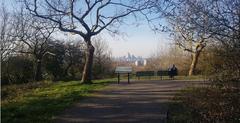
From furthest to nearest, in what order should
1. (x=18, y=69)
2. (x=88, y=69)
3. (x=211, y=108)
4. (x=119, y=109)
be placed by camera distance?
(x=18, y=69)
(x=88, y=69)
(x=119, y=109)
(x=211, y=108)

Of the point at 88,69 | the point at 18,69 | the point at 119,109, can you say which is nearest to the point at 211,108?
the point at 119,109

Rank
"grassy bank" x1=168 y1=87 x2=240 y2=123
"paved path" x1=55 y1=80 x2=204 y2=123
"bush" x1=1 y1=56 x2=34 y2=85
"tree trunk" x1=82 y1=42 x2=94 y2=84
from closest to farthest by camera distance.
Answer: "grassy bank" x1=168 y1=87 x2=240 y2=123 < "paved path" x1=55 y1=80 x2=204 y2=123 < "tree trunk" x1=82 y1=42 x2=94 y2=84 < "bush" x1=1 y1=56 x2=34 y2=85

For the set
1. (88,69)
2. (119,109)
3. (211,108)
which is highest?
(88,69)

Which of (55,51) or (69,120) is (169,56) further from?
(69,120)

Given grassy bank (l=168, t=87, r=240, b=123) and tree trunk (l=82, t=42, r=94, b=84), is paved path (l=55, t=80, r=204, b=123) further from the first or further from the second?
tree trunk (l=82, t=42, r=94, b=84)

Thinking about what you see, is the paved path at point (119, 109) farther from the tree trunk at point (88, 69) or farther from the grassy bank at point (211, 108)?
the tree trunk at point (88, 69)

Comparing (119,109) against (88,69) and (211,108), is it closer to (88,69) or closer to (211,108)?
(211,108)

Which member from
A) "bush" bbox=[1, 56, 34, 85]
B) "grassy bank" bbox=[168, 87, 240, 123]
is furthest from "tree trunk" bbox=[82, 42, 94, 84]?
"bush" bbox=[1, 56, 34, 85]

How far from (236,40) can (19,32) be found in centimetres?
3078

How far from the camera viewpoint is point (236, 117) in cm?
1137

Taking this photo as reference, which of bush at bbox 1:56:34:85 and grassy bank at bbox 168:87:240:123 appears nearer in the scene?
grassy bank at bbox 168:87:240:123

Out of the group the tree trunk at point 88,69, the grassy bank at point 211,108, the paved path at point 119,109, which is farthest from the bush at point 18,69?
the grassy bank at point 211,108

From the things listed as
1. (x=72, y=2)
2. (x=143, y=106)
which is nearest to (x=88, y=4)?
(x=72, y=2)

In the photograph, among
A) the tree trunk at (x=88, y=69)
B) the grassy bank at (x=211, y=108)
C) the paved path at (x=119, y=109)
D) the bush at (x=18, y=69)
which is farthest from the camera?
the bush at (x=18, y=69)
